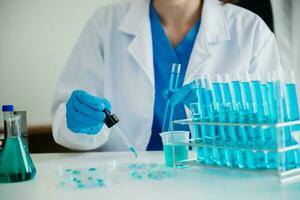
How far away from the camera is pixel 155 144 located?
5.79ft

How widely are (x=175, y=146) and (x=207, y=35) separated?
2.20 ft

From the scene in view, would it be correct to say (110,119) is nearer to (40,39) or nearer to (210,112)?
(210,112)

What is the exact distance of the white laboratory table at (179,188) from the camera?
0.95m

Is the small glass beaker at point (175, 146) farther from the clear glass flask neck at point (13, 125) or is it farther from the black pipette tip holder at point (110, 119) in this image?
the clear glass flask neck at point (13, 125)

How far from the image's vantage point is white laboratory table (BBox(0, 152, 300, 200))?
0.95 metres

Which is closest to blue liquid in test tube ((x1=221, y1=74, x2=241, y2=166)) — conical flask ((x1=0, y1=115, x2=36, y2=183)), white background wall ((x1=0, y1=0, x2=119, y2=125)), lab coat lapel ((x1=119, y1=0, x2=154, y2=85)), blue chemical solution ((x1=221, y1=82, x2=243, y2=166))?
blue chemical solution ((x1=221, y1=82, x2=243, y2=166))

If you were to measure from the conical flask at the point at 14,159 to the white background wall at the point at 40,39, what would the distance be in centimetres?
90

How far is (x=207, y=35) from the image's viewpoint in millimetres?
1749

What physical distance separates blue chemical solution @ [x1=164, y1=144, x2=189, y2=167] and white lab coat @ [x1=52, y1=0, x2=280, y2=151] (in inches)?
18.9

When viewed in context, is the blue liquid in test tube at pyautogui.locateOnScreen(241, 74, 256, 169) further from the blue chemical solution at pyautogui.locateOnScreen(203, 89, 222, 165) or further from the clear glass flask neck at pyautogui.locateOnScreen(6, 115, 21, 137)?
the clear glass flask neck at pyautogui.locateOnScreen(6, 115, 21, 137)

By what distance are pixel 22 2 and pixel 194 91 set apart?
1176mm

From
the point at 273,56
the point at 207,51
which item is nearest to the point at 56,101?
the point at 207,51

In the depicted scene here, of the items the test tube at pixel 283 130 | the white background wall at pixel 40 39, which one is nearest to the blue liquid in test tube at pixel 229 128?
the test tube at pixel 283 130

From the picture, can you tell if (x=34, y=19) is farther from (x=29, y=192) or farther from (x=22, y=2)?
(x=29, y=192)
